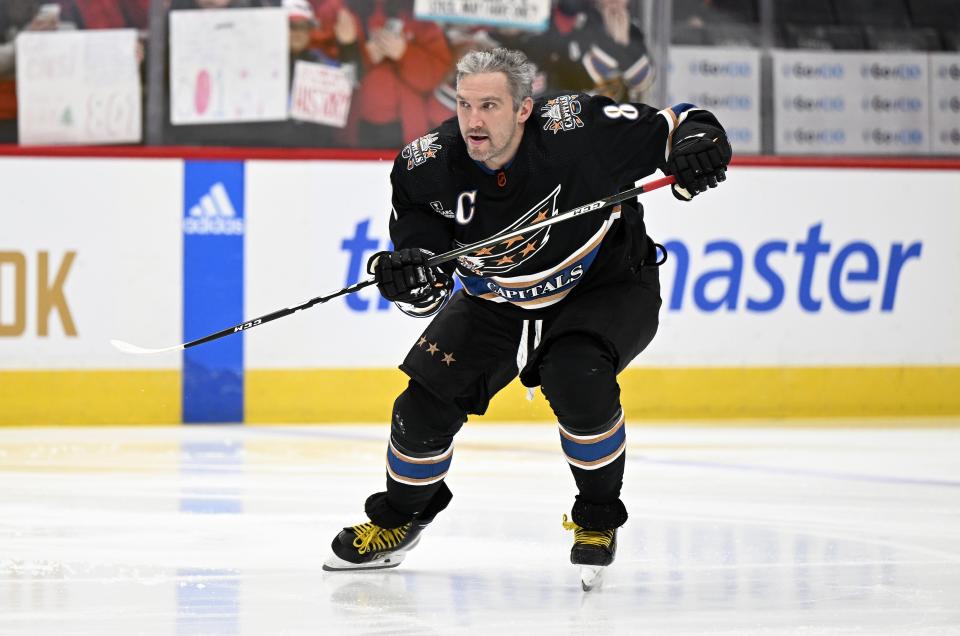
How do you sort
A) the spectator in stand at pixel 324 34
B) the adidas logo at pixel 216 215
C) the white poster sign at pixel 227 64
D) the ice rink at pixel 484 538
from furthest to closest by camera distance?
1. the spectator in stand at pixel 324 34
2. the white poster sign at pixel 227 64
3. the adidas logo at pixel 216 215
4. the ice rink at pixel 484 538

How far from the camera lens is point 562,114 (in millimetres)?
3076

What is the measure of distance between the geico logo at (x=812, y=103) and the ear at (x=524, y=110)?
379cm

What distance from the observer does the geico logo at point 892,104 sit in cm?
663

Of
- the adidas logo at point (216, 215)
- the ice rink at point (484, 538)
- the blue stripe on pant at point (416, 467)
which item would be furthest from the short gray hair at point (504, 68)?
the adidas logo at point (216, 215)

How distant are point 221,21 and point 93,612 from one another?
153 inches

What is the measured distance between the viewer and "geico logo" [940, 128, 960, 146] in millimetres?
6676

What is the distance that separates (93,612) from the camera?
8.86 feet

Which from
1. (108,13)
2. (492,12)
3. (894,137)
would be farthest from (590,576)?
(894,137)

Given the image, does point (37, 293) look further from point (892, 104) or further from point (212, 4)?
point (892, 104)

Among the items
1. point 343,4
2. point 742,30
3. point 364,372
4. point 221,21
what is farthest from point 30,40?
point 742,30

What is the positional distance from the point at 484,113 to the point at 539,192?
0.22m

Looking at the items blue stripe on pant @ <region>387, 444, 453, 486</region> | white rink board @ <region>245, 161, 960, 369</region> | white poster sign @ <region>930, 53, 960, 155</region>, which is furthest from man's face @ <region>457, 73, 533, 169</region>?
white poster sign @ <region>930, 53, 960, 155</region>

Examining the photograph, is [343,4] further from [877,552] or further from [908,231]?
[877,552]

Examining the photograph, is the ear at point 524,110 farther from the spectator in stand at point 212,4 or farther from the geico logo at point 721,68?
the geico logo at point 721,68
